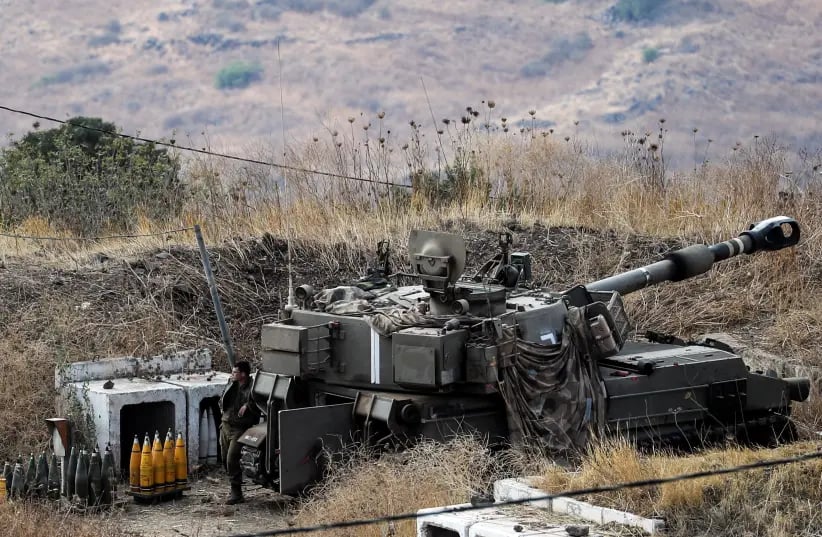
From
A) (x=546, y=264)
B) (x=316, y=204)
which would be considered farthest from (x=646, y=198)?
(x=316, y=204)

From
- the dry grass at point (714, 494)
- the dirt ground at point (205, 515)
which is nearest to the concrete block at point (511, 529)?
the dry grass at point (714, 494)

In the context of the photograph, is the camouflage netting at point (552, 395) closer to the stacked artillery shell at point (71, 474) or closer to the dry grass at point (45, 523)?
the dry grass at point (45, 523)

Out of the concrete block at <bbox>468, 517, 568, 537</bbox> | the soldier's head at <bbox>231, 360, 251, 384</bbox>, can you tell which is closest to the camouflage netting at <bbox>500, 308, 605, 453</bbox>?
the soldier's head at <bbox>231, 360, 251, 384</bbox>

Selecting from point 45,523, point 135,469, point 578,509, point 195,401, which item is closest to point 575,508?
point 578,509

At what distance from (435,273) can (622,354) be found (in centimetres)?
250

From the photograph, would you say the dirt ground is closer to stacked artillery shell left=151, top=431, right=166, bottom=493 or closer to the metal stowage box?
stacked artillery shell left=151, top=431, right=166, bottom=493

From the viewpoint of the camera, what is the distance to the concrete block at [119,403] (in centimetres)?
1210

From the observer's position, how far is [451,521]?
764 cm

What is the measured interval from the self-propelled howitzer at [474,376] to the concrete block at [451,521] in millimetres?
2382

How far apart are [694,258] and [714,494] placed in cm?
518

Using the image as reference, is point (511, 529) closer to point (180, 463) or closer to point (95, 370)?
point (180, 463)

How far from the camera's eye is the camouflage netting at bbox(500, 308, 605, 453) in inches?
415

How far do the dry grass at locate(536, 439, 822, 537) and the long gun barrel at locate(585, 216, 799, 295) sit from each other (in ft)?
12.6

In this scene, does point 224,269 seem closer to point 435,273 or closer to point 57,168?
point 57,168
